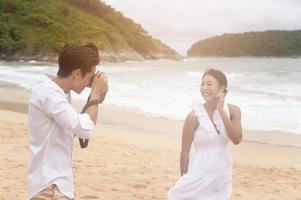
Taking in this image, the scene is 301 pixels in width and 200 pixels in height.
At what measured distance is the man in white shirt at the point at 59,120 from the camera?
2.31 meters

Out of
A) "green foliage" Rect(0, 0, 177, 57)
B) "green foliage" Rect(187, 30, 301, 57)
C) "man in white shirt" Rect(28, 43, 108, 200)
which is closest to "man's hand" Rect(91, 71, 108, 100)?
"man in white shirt" Rect(28, 43, 108, 200)

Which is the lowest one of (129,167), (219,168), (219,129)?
(129,167)

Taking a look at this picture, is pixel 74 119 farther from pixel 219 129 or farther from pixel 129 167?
pixel 129 167

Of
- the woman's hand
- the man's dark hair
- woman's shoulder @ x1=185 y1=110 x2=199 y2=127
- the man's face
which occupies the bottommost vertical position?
woman's shoulder @ x1=185 y1=110 x2=199 y2=127

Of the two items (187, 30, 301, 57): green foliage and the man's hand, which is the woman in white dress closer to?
the man's hand

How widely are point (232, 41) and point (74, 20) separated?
2183 inches

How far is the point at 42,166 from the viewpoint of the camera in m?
2.38

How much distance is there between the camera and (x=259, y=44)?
136000mm

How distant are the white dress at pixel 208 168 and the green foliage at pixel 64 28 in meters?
75.6

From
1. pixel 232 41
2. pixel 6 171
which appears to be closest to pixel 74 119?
pixel 6 171

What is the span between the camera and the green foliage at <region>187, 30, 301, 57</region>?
123875 millimetres

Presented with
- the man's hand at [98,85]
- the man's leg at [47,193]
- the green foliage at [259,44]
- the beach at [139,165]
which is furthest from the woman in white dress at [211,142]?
the green foliage at [259,44]

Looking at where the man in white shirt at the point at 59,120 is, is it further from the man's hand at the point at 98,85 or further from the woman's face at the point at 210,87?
the woman's face at the point at 210,87

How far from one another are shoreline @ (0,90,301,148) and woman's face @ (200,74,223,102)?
23.2 ft
